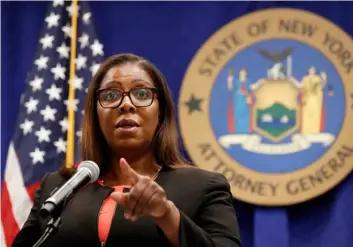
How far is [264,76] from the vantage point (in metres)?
2.56

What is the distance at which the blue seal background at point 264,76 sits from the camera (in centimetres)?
249

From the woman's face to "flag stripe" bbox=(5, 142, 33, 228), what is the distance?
134 cm

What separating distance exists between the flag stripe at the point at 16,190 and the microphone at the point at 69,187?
165 cm

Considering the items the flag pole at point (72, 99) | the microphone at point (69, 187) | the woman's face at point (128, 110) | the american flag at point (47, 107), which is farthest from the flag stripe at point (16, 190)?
the microphone at point (69, 187)

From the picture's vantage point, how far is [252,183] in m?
2.47

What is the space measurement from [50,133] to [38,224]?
1392 mm

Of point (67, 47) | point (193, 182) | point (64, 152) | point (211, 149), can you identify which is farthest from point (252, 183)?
point (193, 182)

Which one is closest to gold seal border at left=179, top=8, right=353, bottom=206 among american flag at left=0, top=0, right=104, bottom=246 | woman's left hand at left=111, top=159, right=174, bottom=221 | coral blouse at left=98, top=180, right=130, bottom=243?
american flag at left=0, top=0, right=104, bottom=246

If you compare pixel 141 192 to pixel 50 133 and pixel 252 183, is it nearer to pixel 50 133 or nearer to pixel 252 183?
pixel 252 183

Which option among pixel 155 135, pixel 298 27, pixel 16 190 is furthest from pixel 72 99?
pixel 155 135

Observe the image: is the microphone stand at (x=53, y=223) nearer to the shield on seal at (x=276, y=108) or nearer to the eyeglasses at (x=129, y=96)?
the eyeglasses at (x=129, y=96)

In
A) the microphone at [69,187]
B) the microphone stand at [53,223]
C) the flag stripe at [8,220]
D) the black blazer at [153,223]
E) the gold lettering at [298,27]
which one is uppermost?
the gold lettering at [298,27]

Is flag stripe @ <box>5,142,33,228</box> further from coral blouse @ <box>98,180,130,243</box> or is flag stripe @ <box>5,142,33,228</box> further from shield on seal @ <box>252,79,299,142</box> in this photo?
coral blouse @ <box>98,180,130,243</box>

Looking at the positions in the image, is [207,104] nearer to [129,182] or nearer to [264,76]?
[264,76]
